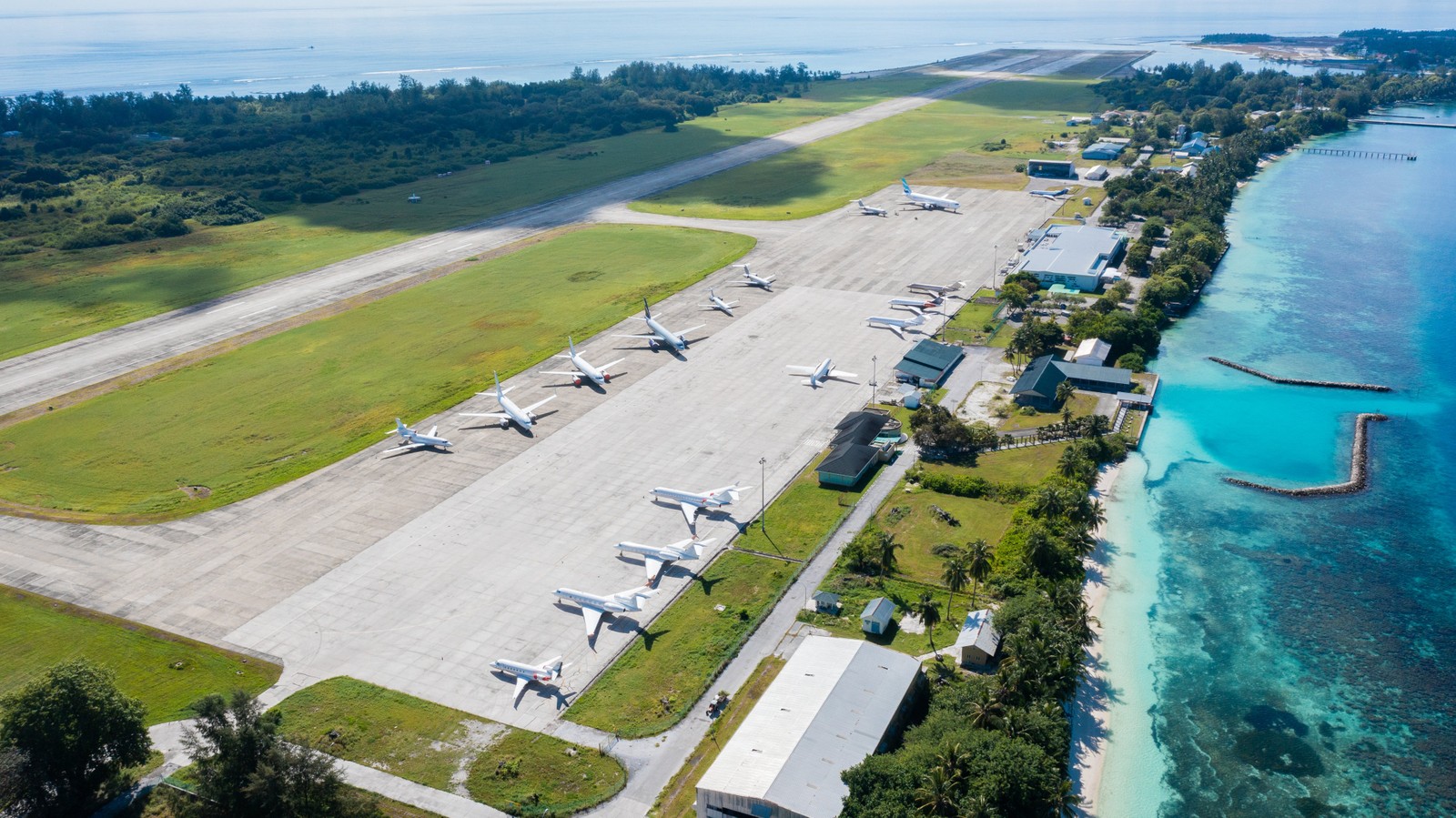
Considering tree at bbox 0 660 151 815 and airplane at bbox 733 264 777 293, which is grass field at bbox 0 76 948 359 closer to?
airplane at bbox 733 264 777 293

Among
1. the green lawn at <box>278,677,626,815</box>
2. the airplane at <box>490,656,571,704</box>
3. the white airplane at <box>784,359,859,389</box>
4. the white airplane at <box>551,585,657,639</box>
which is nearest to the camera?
the green lawn at <box>278,677,626,815</box>

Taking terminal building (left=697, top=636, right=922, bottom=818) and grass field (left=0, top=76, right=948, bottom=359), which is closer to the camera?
terminal building (left=697, top=636, right=922, bottom=818)

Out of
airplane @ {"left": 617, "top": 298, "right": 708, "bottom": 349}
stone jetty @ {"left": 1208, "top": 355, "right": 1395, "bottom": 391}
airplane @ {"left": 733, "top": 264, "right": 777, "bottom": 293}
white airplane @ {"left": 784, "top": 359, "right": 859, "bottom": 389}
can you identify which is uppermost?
airplane @ {"left": 733, "top": 264, "right": 777, "bottom": 293}

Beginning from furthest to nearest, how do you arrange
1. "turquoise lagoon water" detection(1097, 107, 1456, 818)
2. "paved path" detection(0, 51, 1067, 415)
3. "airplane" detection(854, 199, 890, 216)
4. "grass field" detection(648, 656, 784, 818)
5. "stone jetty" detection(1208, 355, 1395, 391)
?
"airplane" detection(854, 199, 890, 216), "paved path" detection(0, 51, 1067, 415), "stone jetty" detection(1208, 355, 1395, 391), "turquoise lagoon water" detection(1097, 107, 1456, 818), "grass field" detection(648, 656, 784, 818)

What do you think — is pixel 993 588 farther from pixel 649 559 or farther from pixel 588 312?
pixel 588 312

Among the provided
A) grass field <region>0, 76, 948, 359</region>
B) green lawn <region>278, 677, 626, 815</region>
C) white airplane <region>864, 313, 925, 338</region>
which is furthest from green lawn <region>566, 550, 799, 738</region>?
grass field <region>0, 76, 948, 359</region>

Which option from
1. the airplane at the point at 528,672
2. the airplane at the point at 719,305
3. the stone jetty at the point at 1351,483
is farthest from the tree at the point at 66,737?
the stone jetty at the point at 1351,483

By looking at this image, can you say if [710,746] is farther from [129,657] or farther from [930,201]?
[930,201]
